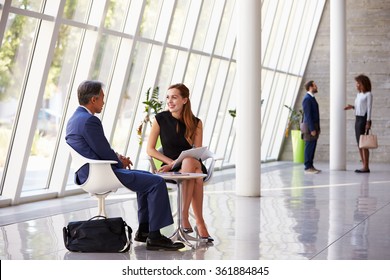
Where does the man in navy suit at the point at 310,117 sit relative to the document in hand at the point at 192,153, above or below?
above

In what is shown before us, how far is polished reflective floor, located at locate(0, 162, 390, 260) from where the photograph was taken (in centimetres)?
653

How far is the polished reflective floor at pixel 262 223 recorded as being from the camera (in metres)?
6.53

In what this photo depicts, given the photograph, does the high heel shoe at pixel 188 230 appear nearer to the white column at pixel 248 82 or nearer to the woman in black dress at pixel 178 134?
the woman in black dress at pixel 178 134

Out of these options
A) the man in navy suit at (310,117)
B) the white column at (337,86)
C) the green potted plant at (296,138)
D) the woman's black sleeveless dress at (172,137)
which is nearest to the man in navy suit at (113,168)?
the woman's black sleeveless dress at (172,137)

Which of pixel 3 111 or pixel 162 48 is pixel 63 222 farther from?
pixel 162 48

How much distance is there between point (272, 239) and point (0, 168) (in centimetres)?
420

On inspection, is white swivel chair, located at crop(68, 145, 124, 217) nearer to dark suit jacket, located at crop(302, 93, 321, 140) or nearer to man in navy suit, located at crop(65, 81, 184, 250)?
man in navy suit, located at crop(65, 81, 184, 250)

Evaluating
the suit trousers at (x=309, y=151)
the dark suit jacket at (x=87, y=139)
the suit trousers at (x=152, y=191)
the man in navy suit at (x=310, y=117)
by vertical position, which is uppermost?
the man in navy suit at (x=310, y=117)

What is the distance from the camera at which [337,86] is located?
54.4ft

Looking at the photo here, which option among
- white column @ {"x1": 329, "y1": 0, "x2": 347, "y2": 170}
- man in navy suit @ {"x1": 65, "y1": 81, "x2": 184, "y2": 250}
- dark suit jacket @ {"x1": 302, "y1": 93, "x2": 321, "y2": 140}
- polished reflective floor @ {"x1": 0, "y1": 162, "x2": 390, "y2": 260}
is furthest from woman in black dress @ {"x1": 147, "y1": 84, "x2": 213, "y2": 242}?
white column @ {"x1": 329, "y1": 0, "x2": 347, "y2": 170}

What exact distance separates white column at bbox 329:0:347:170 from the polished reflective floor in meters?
3.03

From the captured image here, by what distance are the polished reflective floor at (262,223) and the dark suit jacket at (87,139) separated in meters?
0.78

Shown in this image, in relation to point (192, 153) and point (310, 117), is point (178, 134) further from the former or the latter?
point (310, 117)
